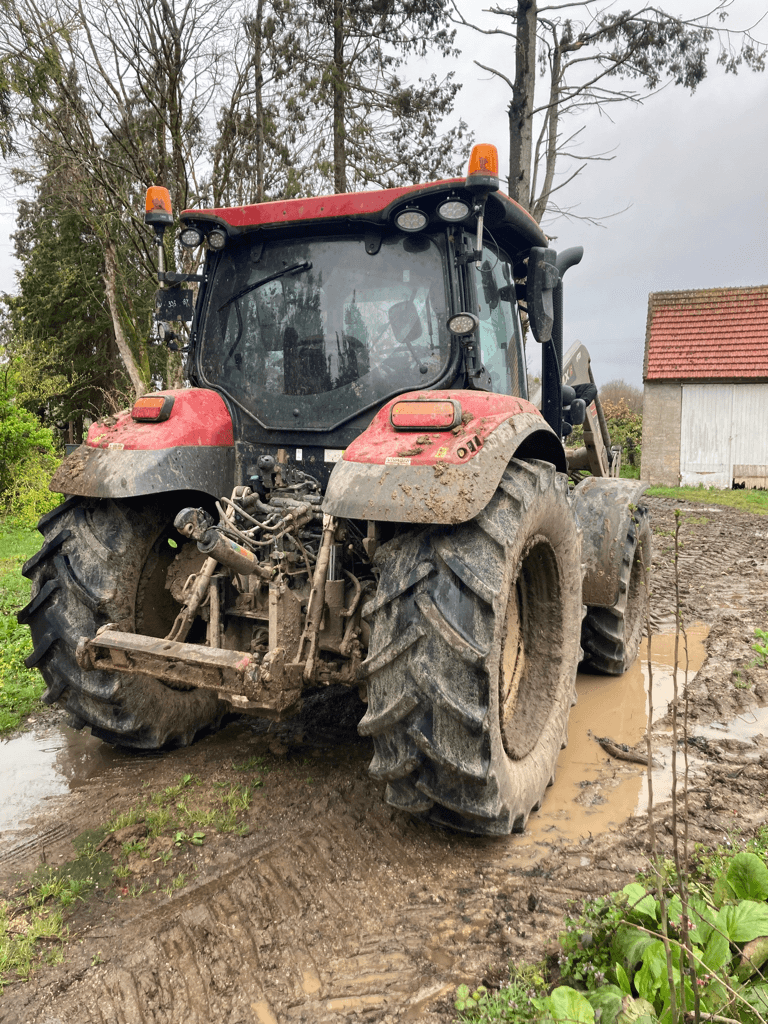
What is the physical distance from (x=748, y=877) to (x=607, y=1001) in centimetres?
61

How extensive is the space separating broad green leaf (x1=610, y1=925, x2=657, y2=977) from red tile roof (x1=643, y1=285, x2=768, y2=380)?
54.9 feet

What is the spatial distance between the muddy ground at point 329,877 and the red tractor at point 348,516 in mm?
Result: 235

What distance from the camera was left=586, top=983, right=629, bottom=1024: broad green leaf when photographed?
1780 millimetres

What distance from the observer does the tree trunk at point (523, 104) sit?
10516 millimetres

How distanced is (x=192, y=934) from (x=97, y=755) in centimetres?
151

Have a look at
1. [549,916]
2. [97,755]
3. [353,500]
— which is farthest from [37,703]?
[549,916]

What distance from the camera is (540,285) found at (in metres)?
3.47

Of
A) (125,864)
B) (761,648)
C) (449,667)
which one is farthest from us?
(761,648)

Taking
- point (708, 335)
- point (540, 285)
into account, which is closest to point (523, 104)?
point (540, 285)

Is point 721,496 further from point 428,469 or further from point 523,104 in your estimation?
point 428,469

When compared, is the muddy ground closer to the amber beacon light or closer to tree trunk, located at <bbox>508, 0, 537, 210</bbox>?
the amber beacon light

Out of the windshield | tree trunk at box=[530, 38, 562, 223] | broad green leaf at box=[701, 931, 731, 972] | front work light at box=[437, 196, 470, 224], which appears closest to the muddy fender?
the windshield

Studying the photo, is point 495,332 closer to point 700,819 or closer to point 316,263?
point 316,263

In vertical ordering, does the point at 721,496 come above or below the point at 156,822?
below
